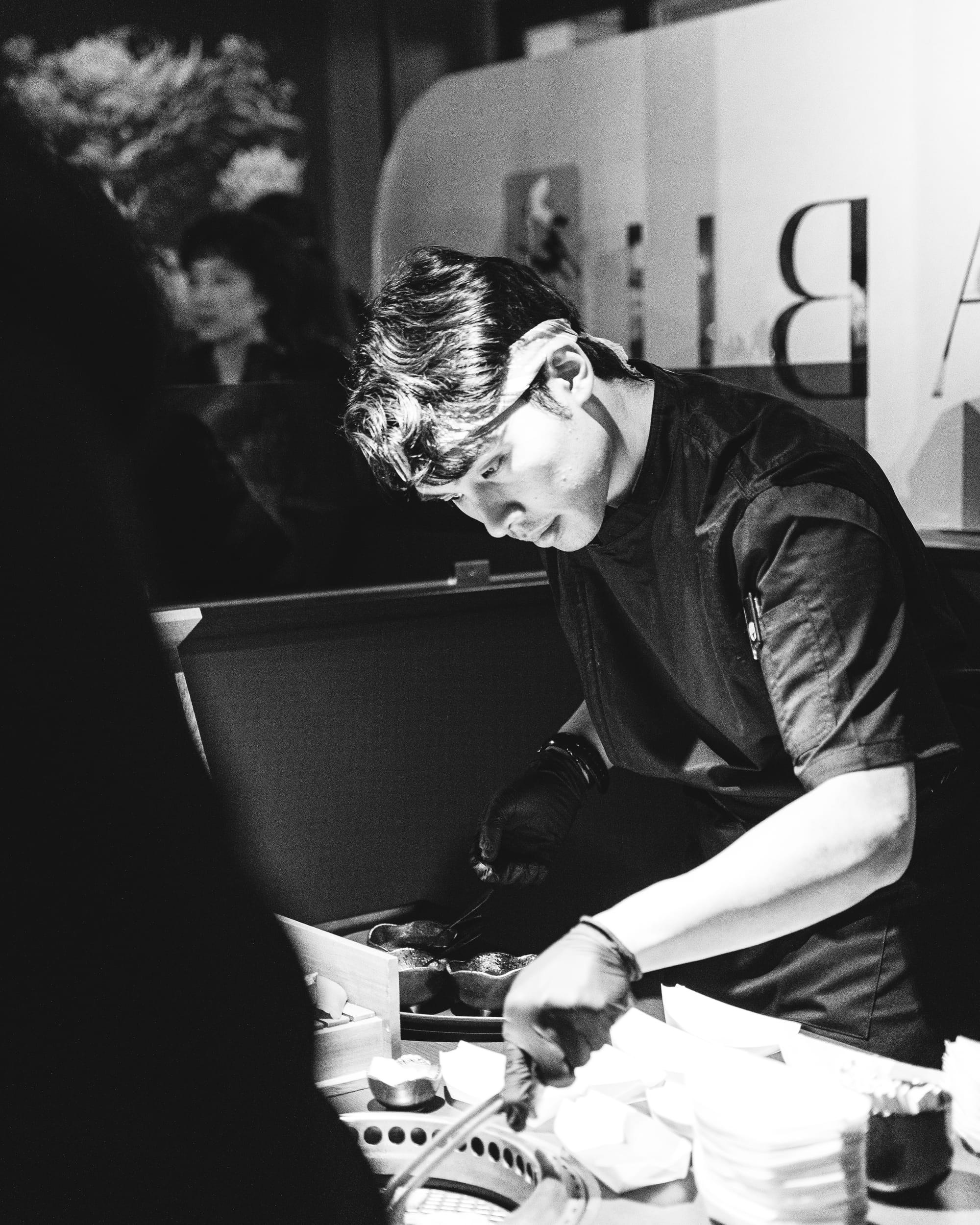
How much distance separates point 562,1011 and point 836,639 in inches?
19.0

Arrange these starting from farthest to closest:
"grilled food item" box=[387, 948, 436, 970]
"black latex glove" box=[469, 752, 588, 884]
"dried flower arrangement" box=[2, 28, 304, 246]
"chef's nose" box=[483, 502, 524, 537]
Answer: "dried flower arrangement" box=[2, 28, 304, 246]
"black latex glove" box=[469, 752, 588, 884]
"grilled food item" box=[387, 948, 436, 970]
"chef's nose" box=[483, 502, 524, 537]

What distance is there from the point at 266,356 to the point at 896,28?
2.71 meters

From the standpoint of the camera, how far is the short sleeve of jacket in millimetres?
1361

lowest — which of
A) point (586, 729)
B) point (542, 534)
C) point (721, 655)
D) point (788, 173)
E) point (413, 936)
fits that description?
point (413, 936)

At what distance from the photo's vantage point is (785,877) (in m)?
1.29

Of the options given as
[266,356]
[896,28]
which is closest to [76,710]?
[896,28]

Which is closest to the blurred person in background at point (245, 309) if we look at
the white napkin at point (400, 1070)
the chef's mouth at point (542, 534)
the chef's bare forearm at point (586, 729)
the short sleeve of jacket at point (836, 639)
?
the chef's bare forearm at point (586, 729)

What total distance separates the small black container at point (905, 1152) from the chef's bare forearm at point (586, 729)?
0.92m

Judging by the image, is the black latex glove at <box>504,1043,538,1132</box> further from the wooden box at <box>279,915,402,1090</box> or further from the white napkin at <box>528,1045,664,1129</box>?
the wooden box at <box>279,915,402,1090</box>

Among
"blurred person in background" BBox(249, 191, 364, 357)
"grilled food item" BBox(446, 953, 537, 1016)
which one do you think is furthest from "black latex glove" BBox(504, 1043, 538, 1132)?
"blurred person in background" BBox(249, 191, 364, 357)

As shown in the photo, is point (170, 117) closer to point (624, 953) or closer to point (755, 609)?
point (755, 609)

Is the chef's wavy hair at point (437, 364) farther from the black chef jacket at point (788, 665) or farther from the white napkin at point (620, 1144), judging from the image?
the white napkin at point (620, 1144)

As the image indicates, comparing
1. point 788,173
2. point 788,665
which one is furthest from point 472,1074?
point 788,173

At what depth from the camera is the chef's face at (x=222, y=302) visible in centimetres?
481
